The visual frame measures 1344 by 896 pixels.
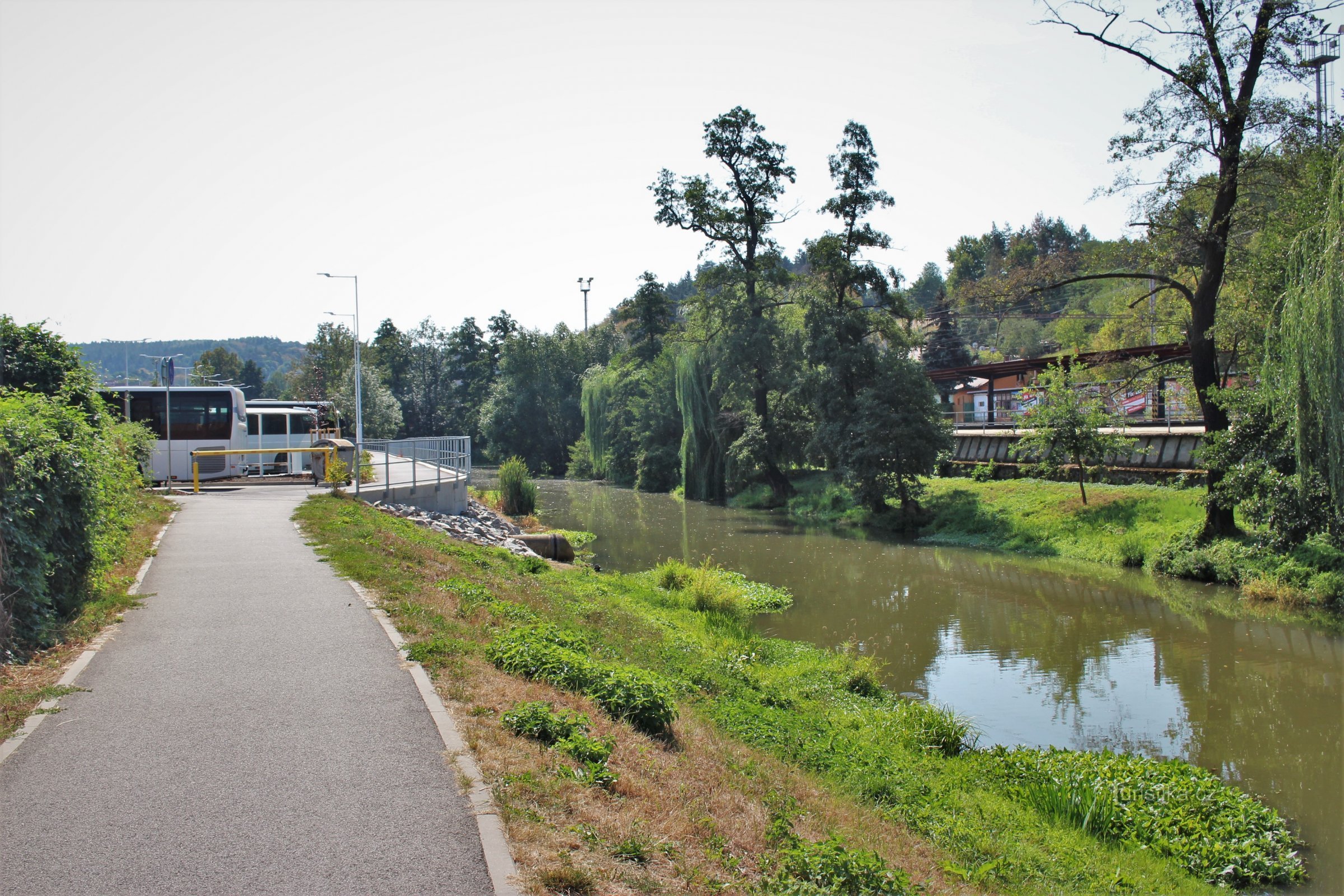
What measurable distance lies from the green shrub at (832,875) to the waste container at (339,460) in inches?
878

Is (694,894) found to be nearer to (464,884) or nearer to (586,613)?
(464,884)

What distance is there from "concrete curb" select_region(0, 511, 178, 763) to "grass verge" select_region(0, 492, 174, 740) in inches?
1.7

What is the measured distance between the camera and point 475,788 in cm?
570

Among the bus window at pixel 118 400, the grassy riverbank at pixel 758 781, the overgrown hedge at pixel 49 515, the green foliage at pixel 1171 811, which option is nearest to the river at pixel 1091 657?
the green foliage at pixel 1171 811

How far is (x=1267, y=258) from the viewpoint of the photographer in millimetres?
19172

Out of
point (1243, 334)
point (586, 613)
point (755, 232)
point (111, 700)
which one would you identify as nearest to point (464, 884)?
point (111, 700)

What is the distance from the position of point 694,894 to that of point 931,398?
31394mm

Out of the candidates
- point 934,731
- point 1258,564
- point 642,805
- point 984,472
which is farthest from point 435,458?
point 642,805

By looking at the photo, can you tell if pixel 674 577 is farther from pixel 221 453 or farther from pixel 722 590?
pixel 221 453

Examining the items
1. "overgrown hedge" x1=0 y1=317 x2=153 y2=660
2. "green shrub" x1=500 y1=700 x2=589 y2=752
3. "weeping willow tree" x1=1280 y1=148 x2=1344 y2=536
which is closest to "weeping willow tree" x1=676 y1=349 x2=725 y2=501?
"weeping willow tree" x1=1280 y1=148 x2=1344 y2=536

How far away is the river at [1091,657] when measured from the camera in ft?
36.1

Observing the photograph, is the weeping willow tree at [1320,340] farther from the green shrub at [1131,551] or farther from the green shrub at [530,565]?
the green shrub at [530,565]

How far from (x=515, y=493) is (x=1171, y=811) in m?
28.9

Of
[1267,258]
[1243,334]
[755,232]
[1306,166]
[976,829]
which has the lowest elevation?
[976,829]
